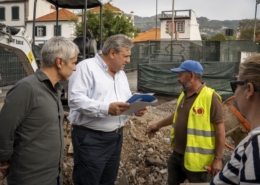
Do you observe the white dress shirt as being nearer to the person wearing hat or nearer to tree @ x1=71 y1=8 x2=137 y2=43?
the person wearing hat

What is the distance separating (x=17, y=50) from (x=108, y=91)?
3730 mm

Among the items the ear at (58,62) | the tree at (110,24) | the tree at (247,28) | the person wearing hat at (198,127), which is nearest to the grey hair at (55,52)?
the ear at (58,62)

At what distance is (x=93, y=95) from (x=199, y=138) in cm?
111

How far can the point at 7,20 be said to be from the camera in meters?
53.8

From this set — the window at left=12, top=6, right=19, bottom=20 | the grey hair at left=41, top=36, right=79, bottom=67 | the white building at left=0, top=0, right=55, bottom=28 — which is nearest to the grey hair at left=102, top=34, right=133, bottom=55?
the grey hair at left=41, top=36, right=79, bottom=67

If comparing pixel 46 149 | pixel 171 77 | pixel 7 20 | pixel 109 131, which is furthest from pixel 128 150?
pixel 7 20

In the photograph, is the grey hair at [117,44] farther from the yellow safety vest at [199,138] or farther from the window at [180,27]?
the window at [180,27]

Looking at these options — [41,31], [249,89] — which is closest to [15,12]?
[41,31]

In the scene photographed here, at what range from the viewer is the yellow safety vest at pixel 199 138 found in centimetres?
338

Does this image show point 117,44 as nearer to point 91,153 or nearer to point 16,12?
point 91,153

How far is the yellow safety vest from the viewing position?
3379 millimetres

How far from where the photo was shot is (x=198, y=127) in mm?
3391

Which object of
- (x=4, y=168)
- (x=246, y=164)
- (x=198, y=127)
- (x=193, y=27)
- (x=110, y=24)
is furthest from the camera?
(x=193, y=27)

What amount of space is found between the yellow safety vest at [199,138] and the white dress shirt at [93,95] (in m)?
0.71
